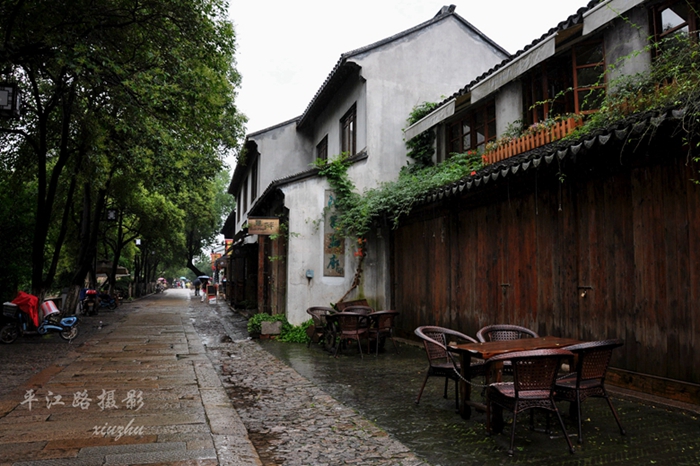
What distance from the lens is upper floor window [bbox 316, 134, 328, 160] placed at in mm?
18078

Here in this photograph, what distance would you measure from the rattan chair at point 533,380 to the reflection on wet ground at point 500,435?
240mm

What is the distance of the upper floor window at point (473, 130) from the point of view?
12102mm

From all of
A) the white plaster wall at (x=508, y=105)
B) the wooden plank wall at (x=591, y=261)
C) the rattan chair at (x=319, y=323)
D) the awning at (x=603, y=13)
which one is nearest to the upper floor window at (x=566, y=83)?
the white plaster wall at (x=508, y=105)

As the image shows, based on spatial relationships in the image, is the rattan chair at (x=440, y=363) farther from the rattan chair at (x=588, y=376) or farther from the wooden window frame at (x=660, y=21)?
the wooden window frame at (x=660, y=21)

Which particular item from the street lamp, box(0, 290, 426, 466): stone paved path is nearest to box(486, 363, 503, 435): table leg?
box(0, 290, 426, 466): stone paved path

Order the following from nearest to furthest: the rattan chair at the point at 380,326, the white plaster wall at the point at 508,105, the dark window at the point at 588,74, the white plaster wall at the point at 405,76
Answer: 1. the dark window at the point at 588,74
2. the rattan chair at the point at 380,326
3. the white plaster wall at the point at 508,105
4. the white plaster wall at the point at 405,76

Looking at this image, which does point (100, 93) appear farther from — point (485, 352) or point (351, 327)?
point (485, 352)

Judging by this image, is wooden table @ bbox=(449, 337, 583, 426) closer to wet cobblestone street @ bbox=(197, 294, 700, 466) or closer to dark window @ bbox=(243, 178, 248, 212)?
wet cobblestone street @ bbox=(197, 294, 700, 466)

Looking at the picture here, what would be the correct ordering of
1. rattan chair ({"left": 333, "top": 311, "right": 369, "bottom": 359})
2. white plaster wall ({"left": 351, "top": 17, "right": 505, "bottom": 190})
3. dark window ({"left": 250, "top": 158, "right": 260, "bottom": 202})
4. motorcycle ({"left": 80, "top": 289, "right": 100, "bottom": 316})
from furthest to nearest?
1. motorcycle ({"left": 80, "top": 289, "right": 100, "bottom": 316})
2. dark window ({"left": 250, "top": 158, "right": 260, "bottom": 202})
3. white plaster wall ({"left": 351, "top": 17, "right": 505, "bottom": 190})
4. rattan chair ({"left": 333, "top": 311, "right": 369, "bottom": 359})

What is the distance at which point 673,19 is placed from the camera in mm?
8062

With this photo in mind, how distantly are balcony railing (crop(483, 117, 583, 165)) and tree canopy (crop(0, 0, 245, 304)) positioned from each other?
606cm

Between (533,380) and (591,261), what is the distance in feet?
10.2

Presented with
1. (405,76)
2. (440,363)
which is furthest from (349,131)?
(440,363)

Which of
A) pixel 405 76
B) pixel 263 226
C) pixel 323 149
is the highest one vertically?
pixel 405 76
